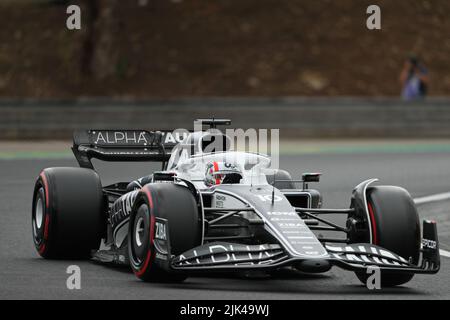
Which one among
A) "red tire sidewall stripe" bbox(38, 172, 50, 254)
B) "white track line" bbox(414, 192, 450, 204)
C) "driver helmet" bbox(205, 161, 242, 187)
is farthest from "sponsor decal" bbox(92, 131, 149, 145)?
"white track line" bbox(414, 192, 450, 204)

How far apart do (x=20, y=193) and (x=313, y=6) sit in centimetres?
2093

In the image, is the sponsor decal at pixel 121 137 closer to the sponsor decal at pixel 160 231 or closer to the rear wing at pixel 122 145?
the rear wing at pixel 122 145

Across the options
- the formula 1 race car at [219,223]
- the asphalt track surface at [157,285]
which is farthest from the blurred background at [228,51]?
the formula 1 race car at [219,223]

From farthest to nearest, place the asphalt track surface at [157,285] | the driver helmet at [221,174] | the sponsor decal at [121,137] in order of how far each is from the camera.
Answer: the sponsor decal at [121,137] → the driver helmet at [221,174] → the asphalt track surface at [157,285]

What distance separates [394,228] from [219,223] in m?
1.43

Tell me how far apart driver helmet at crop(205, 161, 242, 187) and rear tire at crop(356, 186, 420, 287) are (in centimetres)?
117

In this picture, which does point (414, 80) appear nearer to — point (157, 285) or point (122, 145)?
point (122, 145)

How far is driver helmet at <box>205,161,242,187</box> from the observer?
1069 cm

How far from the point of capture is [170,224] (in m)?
9.62

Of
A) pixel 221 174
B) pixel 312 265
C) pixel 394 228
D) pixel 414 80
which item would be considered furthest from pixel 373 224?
pixel 414 80

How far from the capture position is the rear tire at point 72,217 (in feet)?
37.2

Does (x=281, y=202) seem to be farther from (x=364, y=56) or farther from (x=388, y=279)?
(x=364, y=56)

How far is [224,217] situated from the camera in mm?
9922

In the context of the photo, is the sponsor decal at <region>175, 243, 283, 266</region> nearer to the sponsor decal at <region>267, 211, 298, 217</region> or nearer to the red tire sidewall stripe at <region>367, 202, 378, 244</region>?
the sponsor decal at <region>267, 211, 298, 217</region>
